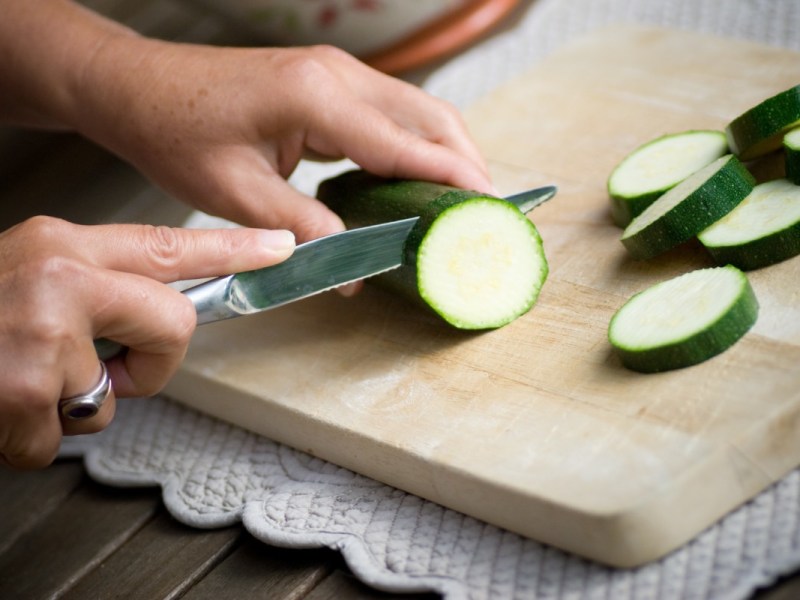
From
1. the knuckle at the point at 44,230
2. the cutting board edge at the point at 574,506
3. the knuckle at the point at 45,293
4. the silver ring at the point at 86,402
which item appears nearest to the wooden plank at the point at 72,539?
the silver ring at the point at 86,402

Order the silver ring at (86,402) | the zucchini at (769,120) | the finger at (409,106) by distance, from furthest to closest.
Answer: the finger at (409,106) → the zucchini at (769,120) → the silver ring at (86,402)

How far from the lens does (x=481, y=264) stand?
7.55 feet

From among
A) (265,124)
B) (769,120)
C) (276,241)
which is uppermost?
(769,120)

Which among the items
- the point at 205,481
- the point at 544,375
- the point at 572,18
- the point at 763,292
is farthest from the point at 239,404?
the point at 572,18

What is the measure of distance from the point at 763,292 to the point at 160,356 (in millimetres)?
1345

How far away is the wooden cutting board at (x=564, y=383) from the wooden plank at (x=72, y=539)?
328mm

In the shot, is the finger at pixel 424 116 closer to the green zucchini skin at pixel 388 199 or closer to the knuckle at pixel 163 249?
the green zucchini skin at pixel 388 199

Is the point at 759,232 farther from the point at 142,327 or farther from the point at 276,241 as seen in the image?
the point at 142,327

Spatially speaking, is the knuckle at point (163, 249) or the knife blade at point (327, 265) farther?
the knife blade at point (327, 265)

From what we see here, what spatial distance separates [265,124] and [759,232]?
1.24 meters

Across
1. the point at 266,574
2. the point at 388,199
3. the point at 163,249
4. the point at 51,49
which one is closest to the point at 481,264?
the point at 388,199

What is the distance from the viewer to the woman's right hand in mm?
1882

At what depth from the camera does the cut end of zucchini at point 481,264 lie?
227cm

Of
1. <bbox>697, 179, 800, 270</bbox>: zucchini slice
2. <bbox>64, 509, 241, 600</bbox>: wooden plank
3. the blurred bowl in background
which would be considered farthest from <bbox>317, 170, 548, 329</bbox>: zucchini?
the blurred bowl in background
